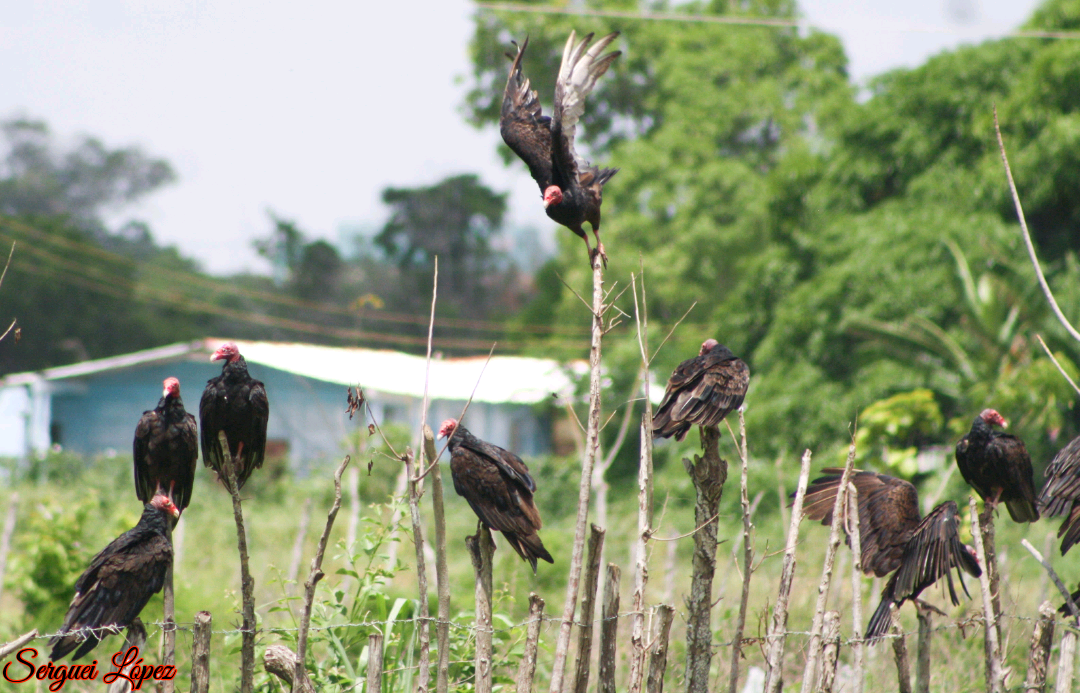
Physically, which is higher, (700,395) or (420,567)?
(700,395)

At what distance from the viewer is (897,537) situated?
3455mm

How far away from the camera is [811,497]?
371 centimetres

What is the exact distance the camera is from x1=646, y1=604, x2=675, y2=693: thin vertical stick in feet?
9.95

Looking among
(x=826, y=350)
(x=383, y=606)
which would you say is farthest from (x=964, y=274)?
(x=383, y=606)

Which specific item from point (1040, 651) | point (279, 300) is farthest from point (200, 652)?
point (279, 300)

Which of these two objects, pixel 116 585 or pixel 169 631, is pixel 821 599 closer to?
pixel 169 631

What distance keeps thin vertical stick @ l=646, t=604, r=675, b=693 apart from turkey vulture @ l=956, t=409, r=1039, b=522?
1.35 meters

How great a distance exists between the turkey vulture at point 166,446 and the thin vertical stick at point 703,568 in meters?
1.64

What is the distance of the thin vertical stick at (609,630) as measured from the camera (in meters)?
3.06

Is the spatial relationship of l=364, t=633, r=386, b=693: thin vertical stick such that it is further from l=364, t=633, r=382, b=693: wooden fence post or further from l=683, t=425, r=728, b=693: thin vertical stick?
l=683, t=425, r=728, b=693: thin vertical stick

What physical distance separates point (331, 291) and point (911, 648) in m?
23.0

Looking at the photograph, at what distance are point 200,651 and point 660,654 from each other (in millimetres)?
1412

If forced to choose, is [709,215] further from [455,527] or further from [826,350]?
[455,527]

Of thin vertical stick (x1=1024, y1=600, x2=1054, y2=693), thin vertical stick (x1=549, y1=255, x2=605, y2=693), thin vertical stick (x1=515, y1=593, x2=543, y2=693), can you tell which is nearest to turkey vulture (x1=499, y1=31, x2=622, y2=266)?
thin vertical stick (x1=549, y1=255, x2=605, y2=693)
